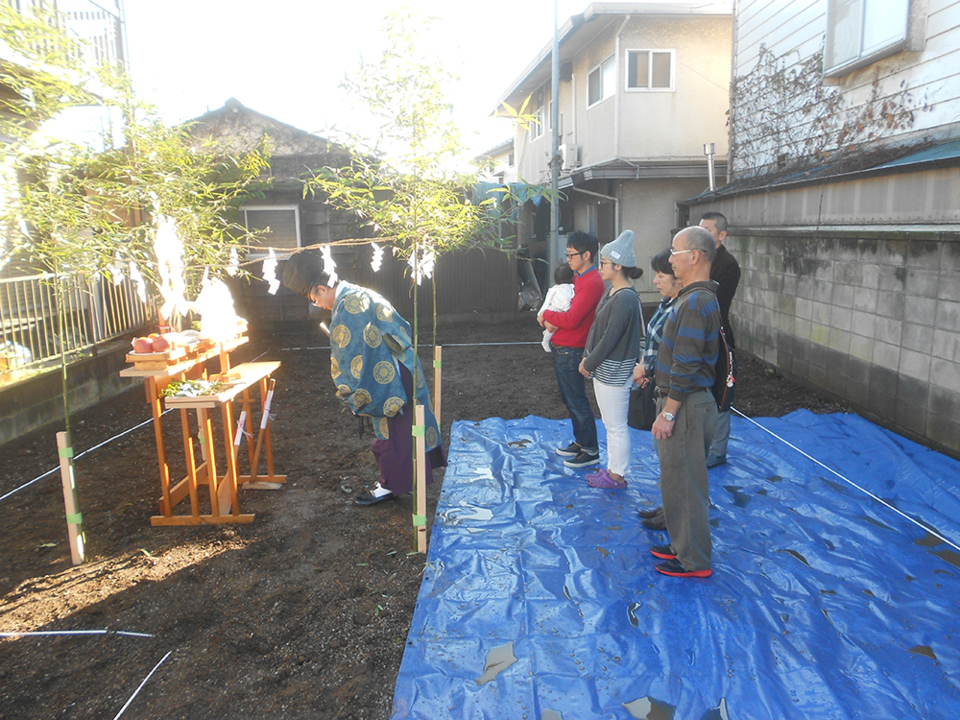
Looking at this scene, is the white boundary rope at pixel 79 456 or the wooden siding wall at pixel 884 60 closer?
the white boundary rope at pixel 79 456

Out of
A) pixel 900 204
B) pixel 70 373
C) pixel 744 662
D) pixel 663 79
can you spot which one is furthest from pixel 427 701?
pixel 663 79

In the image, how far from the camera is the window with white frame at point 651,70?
432 inches

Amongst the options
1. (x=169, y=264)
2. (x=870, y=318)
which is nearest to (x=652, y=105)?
(x=870, y=318)

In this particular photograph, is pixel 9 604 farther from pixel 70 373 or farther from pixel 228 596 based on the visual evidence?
pixel 70 373

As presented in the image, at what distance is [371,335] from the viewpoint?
3.72 meters

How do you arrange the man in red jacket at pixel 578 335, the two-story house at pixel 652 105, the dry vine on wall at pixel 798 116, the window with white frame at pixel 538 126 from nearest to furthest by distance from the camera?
the man in red jacket at pixel 578 335, the dry vine on wall at pixel 798 116, the two-story house at pixel 652 105, the window with white frame at pixel 538 126

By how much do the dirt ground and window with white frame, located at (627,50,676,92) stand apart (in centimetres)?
849

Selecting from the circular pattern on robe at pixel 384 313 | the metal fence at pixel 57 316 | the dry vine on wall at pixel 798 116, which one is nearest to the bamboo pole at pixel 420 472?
the circular pattern on robe at pixel 384 313

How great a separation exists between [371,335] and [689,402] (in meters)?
1.88

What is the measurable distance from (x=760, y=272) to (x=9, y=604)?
297 inches

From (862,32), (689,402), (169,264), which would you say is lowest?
(689,402)

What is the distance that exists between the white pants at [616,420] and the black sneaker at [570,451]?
1.76 ft

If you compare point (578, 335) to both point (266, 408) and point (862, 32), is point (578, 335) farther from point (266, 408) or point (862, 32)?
point (862, 32)

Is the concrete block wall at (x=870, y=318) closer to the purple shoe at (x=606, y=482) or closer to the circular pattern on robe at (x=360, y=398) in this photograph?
the purple shoe at (x=606, y=482)
